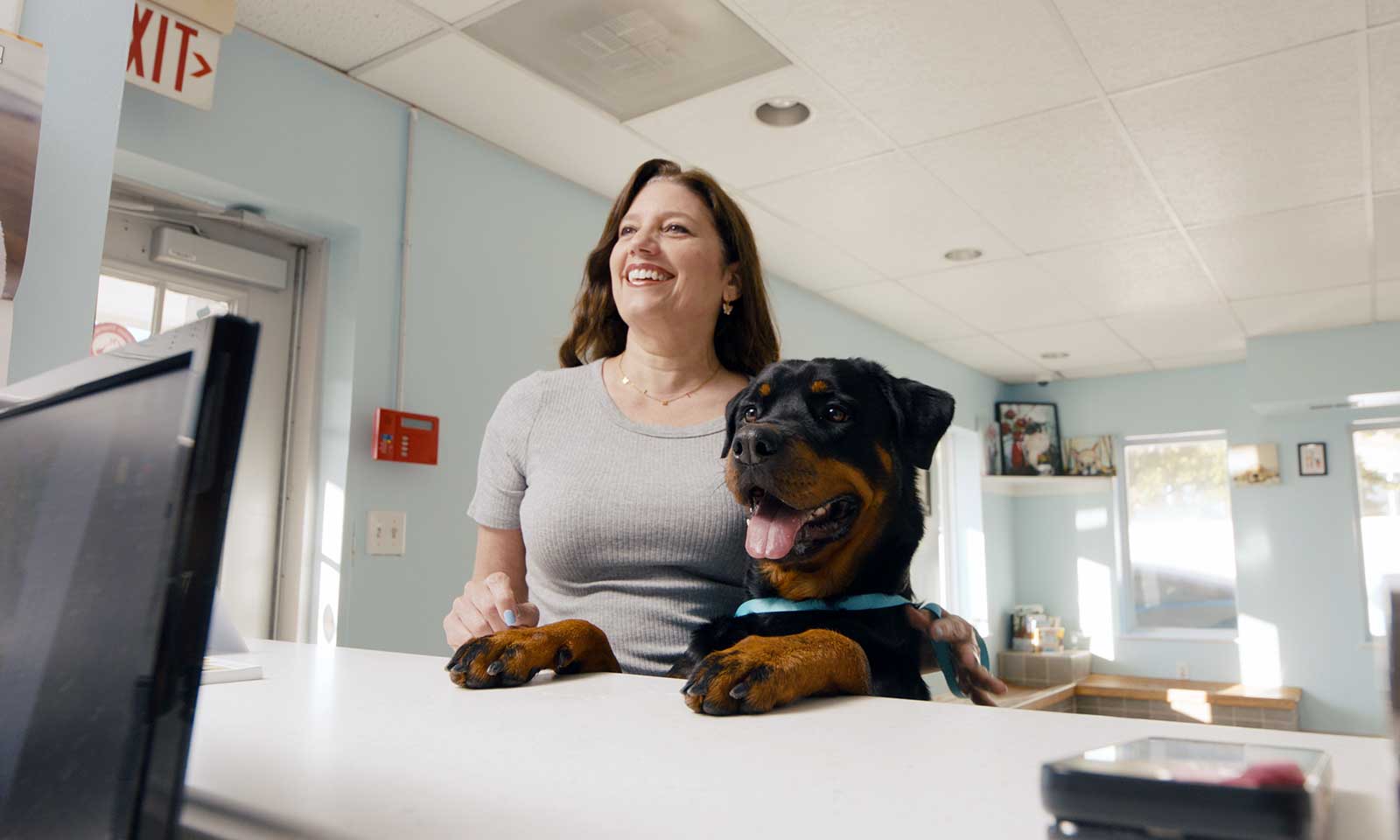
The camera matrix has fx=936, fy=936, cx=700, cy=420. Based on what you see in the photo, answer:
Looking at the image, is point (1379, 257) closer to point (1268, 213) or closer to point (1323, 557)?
point (1268, 213)

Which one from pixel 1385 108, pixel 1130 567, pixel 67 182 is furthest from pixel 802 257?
pixel 1130 567

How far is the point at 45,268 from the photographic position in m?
1.17

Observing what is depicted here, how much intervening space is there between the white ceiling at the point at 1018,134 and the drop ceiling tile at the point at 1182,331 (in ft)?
1.03

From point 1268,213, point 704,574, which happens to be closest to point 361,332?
point 704,574

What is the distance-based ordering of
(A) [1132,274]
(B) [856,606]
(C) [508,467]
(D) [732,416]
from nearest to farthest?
1. (B) [856,606]
2. (D) [732,416]
3. (C) [508,467]
4. (A) [1132,274]

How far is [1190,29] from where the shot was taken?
91.9 inches

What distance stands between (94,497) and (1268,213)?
4069mm

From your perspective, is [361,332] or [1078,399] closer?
[361,332]

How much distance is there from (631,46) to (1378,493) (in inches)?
219

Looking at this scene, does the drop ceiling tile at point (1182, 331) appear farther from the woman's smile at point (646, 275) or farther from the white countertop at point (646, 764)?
the white countertop at point (646, 764)

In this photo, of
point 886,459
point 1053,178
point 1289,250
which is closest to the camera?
point 886,459

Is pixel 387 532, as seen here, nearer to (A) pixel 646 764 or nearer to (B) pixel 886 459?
(B) pixel 886 459

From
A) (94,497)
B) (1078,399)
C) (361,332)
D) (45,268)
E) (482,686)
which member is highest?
(1078,399)

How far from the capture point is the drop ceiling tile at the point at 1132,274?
12.9ft
